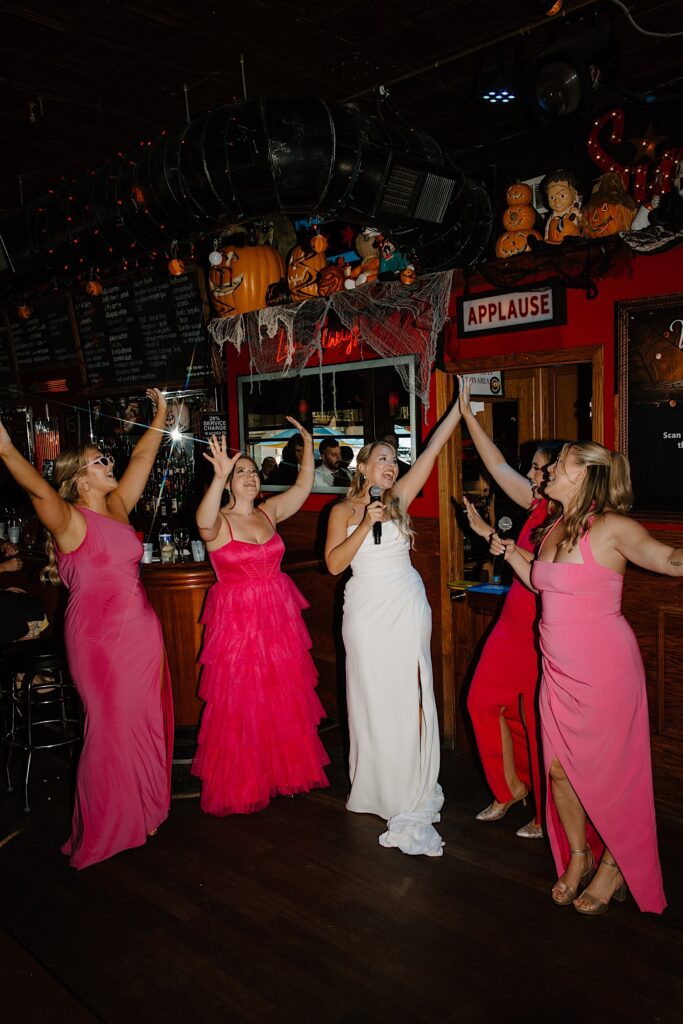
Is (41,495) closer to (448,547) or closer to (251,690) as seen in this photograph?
(251,690)

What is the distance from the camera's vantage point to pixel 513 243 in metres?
4.48

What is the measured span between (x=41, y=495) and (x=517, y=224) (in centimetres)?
306

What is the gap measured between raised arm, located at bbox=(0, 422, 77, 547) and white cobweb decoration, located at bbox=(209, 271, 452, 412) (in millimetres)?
2458

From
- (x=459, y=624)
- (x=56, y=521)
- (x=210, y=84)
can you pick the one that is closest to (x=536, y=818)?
(x=459, y=624)

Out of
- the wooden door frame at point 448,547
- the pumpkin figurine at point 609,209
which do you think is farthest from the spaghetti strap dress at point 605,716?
the pumpkin figurine at point 609,209

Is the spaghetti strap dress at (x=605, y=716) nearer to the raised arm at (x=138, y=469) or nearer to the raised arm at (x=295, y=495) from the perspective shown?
the raised arm at (x=295, y=495)

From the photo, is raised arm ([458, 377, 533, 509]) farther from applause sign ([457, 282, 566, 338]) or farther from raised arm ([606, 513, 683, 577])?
raised arm ([606, 513, 683, 577])

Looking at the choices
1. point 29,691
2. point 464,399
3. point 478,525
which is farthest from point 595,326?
point 29,691

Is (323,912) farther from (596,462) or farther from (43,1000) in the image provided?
(596,462)

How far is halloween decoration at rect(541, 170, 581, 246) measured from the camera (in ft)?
14.2

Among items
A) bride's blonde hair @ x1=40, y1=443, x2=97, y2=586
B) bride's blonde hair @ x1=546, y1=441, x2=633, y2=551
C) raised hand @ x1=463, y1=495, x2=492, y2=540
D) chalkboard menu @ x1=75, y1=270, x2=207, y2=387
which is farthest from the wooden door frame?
chalkboard menu @ x1=75, y1=270, x2=207, y2=387

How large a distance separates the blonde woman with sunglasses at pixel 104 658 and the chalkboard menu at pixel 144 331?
299cm

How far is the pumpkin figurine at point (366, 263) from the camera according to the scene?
5.16 meters

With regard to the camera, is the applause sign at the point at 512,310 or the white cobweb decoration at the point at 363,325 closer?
the applause sign at the point at 512,310
